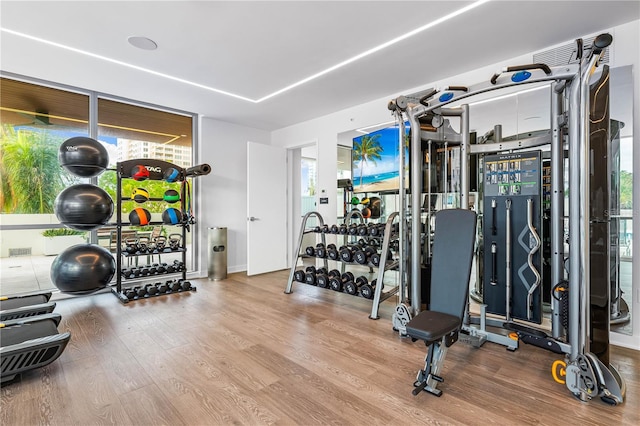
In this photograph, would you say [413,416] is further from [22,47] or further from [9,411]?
[22,47]

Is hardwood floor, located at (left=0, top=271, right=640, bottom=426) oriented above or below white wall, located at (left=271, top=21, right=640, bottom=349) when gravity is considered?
below

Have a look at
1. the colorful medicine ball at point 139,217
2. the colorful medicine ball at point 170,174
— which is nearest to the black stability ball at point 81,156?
the colorful medicine ball at point 139,217

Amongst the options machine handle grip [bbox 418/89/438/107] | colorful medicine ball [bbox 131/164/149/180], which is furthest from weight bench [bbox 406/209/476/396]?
colorful medicine ball [bbox 131/164/149/180]

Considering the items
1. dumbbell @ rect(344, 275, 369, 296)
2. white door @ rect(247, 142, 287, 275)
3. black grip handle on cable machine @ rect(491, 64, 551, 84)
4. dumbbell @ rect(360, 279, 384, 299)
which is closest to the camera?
black grip handle on cable machine @ rect(491, 64, 551, 84)

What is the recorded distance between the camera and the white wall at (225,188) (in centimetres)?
542

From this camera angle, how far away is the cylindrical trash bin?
16.9 feet

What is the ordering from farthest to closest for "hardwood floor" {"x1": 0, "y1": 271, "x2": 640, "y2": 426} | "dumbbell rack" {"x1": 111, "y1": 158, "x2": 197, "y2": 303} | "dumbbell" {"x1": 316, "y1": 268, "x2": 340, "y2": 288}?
"dumbbell rack" {"x1": 111, "y1": 158, "x2": 197, "y2": 303}
"dumbbell" {"x1": 316, "y1": 268, "x2": 340, "y2": 288}
"hardwood floor" {"x1": 0, "y1": 271, "x2": 640, "y2": 426}

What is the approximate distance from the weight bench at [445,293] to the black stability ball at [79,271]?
2722mm

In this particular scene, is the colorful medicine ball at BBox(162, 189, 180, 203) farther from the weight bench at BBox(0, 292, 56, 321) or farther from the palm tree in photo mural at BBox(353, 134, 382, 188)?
the palm tree in photo mural at BBox(353, 134, 382, 188)

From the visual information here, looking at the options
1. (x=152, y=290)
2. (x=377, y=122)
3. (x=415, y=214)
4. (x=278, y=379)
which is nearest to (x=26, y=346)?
(x=278, y=379)

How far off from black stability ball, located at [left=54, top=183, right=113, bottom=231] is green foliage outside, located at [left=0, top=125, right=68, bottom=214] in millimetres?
1630

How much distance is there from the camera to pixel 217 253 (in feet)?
17.0

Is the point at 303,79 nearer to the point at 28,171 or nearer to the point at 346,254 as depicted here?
the point at 346,254

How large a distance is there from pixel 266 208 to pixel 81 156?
3.09 m
